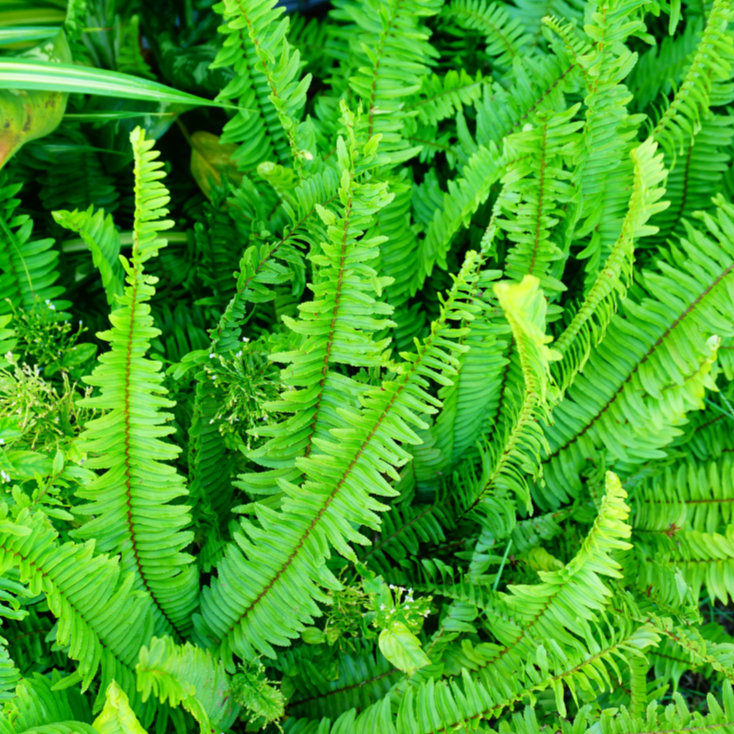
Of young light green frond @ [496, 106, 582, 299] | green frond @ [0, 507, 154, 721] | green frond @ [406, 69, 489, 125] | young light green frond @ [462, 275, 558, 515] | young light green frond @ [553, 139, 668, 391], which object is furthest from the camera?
green frond @ [406, 69, 489, 125]

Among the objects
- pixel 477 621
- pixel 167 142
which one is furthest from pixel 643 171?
pixel 167 142

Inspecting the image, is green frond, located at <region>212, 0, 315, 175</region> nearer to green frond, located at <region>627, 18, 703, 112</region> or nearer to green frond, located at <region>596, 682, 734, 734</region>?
green frond, located at <region>627, 18, 703, 112</region>

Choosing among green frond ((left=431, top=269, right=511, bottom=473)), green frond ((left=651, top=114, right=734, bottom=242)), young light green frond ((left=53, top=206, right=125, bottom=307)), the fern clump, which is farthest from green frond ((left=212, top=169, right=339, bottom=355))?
green frond ((left=651, top=114, right=734, bottom=242))

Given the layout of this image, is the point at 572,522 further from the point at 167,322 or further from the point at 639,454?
the point at 167,322

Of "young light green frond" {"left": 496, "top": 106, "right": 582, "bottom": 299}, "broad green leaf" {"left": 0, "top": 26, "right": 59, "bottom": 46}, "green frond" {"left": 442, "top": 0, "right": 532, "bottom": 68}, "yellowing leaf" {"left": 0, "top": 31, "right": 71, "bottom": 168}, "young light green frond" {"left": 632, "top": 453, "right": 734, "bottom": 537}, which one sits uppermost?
"green frond" {"left": 442, "top": 0, "right": 532, "bottom": 68}

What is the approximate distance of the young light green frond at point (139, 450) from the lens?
93 centimetres

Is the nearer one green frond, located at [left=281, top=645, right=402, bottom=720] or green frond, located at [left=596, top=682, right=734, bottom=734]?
green frond, located at [left=596, top=682, right=734, bottom=734]

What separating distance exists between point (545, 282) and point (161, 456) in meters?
0.79

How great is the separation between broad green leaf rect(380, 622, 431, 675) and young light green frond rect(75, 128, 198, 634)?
1.24 ft

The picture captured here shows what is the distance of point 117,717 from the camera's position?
0.85 meters

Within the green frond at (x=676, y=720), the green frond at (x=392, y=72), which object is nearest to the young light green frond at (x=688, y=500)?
the green frond at (x=676, y=720)

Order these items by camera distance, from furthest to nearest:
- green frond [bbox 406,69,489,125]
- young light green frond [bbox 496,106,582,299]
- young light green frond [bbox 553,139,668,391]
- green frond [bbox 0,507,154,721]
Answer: green frond [bbox 406,69,489,125] < young light green frond [bbox 496,106,582,299] < young light green frond [bbox 553,139,668,391] < green frond [bbox 0,507,154,721]

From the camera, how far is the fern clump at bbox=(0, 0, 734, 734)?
1.00m

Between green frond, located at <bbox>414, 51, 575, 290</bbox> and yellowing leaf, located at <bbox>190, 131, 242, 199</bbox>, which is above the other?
green frond, located at <bbox>414, 51, 575, 290</bbox>
